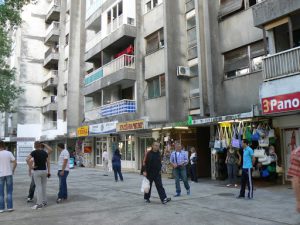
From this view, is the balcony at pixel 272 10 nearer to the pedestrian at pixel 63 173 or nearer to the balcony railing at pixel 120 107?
the pedestrian at pixel 63 173

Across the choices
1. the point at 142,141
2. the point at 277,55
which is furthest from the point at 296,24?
the point at 142,141

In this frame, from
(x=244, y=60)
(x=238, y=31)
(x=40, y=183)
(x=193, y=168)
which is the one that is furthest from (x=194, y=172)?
(x=40, y=183)

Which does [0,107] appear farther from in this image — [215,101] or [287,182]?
[287,182]

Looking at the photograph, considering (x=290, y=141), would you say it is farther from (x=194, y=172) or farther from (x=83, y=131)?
(x=83, y=131)

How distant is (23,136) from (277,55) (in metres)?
39.6

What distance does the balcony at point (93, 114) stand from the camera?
27.6 meters

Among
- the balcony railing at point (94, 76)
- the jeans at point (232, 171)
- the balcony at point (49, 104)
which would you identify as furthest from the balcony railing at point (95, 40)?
the jeans at point (232, 171)

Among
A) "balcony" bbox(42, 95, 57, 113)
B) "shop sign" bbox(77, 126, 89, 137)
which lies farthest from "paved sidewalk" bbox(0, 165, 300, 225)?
"balcony" bbox(42, 95, 57, 113)

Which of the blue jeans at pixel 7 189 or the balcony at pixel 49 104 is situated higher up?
the balcony at pixel 49 104

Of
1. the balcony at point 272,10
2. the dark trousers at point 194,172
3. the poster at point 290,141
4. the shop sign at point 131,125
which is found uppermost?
the balcony at point 272,10

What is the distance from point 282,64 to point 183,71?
7.65m

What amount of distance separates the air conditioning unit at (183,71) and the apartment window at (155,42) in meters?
2.03

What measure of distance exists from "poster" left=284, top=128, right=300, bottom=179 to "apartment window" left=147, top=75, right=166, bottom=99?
321 inches

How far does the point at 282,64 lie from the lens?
42.1ft
